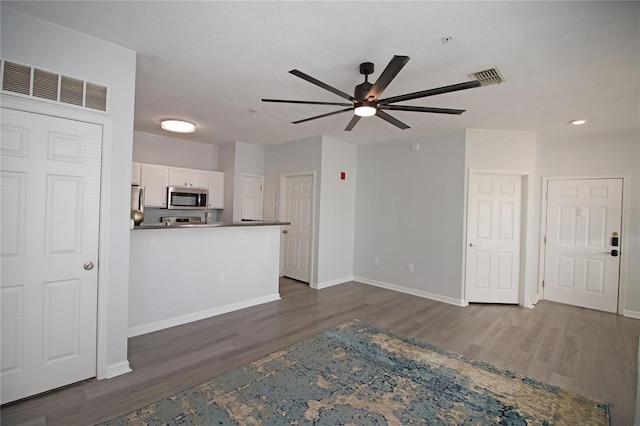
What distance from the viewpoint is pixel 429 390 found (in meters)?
2.41

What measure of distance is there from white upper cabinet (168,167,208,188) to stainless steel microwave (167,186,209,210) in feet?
0.36

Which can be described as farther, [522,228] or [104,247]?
[522,228]

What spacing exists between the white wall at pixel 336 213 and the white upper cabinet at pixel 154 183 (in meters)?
2.83

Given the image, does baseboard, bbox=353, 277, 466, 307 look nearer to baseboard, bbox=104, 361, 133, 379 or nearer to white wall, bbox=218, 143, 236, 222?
white wall, bbox=218, 143, 236, 222

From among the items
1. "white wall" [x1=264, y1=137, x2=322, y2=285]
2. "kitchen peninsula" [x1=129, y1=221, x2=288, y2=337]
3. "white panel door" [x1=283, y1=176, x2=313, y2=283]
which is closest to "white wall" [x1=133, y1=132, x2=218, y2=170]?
"white wall" [x1=264, y1=137, x2=322, y2=285]

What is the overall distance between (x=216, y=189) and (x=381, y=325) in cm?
425

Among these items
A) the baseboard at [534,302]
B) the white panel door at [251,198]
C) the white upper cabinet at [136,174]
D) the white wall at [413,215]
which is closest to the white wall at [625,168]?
the baseboard at [534,302]

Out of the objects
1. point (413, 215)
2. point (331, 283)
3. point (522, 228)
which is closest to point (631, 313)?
point (522, 228)

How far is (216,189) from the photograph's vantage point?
6.23 meters

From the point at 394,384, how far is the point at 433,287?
2.80 m

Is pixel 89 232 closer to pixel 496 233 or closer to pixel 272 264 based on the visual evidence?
pixel 272 264

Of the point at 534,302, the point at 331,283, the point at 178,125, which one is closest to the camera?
the point at 178,125

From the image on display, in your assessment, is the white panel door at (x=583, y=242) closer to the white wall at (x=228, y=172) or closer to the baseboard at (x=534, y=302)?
the baseboard at (x=534, y=302)

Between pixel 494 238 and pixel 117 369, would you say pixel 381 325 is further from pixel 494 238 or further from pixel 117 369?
pixel 117 369
